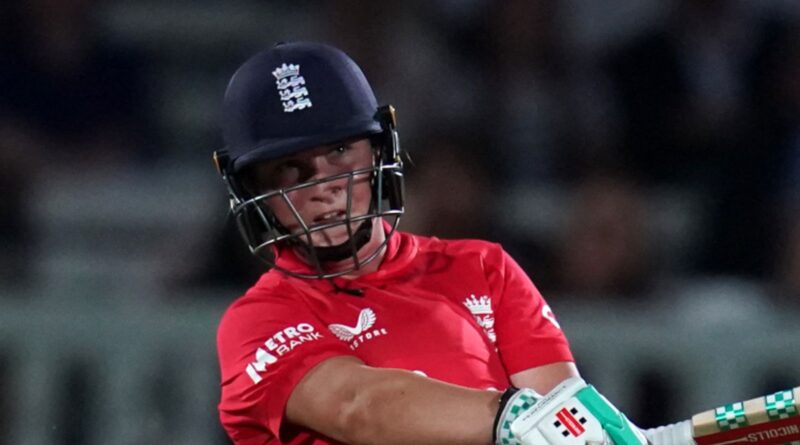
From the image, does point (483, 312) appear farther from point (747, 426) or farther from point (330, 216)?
point (747, 426)

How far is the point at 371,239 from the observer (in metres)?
3.57

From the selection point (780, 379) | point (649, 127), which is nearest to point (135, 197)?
point (649, 127)

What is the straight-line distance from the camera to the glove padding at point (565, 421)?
255 centimetres

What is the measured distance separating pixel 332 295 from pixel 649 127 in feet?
10.0

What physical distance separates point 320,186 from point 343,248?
154mm

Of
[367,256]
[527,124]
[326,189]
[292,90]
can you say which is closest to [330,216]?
[326,189]

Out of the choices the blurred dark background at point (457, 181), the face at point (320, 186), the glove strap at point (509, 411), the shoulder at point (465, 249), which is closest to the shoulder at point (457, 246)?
the shoulder at point (465, 249)

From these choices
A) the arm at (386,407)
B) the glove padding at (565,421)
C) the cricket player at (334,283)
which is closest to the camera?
the glove padding at (565,421)

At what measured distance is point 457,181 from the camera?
5875 mm

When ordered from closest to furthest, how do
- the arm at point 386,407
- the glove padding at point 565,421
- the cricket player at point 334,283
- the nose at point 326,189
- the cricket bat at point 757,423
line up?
the glove padding at point 565,421
the arm at point 386,407
the cricket bat at point 757,423
the cricket player at point 334,283
the nose at point 326,189

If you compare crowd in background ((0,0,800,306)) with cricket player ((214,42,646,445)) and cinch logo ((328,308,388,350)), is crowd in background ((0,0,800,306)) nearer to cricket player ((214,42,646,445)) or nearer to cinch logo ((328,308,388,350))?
cricket player ((214,42,646,445))

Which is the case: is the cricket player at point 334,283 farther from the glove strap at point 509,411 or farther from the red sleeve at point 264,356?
the glove strap at point 509,411

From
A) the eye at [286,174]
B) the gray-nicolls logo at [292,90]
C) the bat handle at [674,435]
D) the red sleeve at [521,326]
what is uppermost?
the gray-nicolls logo at [292,90]

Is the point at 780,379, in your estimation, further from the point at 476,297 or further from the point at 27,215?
the point at 27,215
